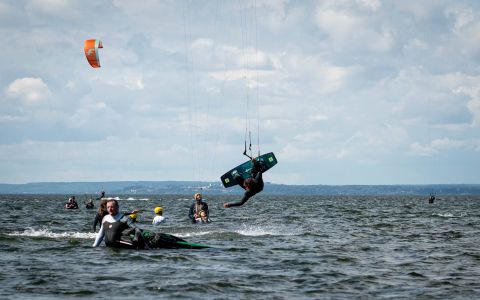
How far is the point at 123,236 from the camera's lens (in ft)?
61.9

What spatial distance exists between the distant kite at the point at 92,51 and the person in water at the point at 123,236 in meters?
14.8

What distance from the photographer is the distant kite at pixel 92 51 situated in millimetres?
32125

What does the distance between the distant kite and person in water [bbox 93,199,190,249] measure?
48.7 feet

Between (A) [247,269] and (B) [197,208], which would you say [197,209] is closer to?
(B) [197,208]

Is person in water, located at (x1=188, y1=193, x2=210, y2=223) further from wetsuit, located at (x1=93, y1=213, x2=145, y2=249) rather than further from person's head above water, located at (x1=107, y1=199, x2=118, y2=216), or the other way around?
person's head above water, located at (x1=107, y1=199, x2=118, y2=216)

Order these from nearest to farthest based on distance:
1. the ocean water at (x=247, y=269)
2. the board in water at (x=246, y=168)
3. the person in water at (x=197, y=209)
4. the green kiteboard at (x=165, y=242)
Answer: the ocean water at (x=247, y=269) < the green kiteboard at (x=165, y=242) < the board in water at (x=246, y=168) < the person in water at (x=197, y=209)

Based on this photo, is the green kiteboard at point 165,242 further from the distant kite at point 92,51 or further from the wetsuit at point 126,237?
the distant kite at point 92,51

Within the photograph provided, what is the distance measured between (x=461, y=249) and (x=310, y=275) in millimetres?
7972

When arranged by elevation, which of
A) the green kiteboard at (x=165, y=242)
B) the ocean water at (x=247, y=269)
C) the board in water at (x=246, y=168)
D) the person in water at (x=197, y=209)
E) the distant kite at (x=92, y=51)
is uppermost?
the distant kite at (x=92, y=51)

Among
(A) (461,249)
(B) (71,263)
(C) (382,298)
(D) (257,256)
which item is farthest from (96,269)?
(A) (461,249)

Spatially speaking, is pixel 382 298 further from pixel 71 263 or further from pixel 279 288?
pixel 71 263

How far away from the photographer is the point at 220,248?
67.1 ft

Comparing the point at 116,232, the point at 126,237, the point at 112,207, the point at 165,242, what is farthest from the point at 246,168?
the point at 112,207

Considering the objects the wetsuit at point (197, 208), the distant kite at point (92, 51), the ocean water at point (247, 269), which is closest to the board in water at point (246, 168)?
the ocean water at point (247, 269)
